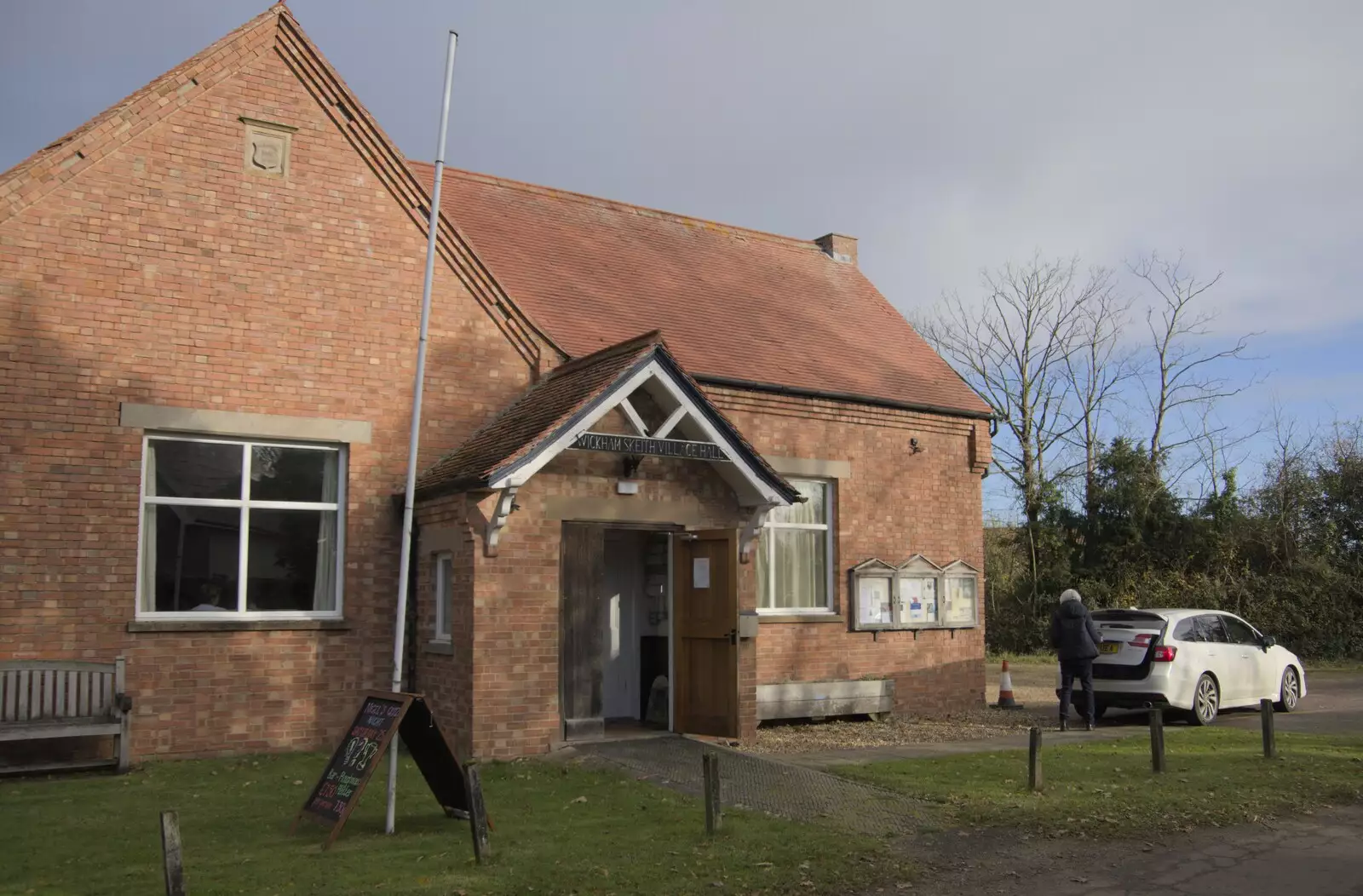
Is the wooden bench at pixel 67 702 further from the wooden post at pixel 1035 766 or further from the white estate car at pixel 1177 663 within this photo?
the white estate car at pixel 1177 663

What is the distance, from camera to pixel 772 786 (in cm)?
1020

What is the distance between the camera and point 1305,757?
1196 centimetres

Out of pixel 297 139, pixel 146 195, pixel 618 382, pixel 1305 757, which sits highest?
pixel 297 139

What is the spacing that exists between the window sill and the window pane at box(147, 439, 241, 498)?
7.03m

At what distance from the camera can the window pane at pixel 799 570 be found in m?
16.1

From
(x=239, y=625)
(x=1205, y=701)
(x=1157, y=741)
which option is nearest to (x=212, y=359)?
(x=239, y=625)

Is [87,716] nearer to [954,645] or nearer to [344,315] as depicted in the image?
[344,315]

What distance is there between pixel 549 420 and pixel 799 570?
19.3ft

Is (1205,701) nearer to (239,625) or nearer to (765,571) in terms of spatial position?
(765,571)

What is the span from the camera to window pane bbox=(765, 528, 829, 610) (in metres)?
16.1

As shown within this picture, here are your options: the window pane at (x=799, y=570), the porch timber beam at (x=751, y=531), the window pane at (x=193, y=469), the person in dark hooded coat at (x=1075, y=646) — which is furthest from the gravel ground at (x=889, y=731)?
the window pane at (x=193, y=469)

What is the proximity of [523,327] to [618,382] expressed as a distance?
259 centimetres

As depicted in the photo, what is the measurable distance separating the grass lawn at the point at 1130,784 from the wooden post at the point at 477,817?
12.0 feet

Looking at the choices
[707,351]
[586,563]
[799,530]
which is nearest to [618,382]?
[586,563]
